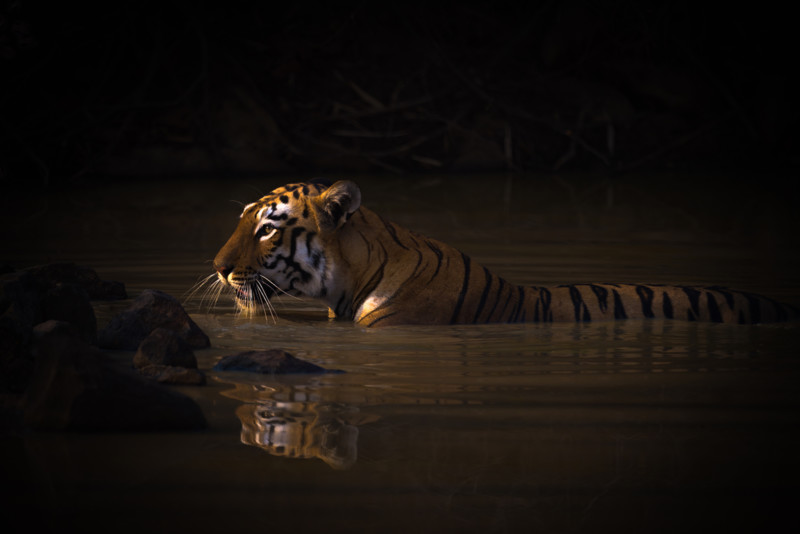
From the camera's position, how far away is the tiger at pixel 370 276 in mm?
4867

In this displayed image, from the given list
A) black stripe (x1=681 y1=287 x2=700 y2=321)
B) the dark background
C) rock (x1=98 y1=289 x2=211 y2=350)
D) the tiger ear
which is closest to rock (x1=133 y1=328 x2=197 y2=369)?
rock (x1=98 y1=289 x2=211 y2=350)

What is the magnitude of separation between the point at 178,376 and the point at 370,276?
1.37 meters

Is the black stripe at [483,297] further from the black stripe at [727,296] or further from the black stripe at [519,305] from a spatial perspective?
the black stripe at [727,296]

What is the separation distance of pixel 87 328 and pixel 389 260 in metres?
1.31

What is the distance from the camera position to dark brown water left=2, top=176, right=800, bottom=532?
2.55 meters

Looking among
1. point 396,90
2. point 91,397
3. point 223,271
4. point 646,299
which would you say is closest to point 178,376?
point 91,397

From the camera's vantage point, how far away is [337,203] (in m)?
4.80

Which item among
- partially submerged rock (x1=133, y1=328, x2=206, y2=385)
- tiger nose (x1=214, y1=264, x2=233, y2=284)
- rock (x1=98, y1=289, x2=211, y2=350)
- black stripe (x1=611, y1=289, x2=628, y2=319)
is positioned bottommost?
partially submerged rock (x1=133, y1=328, x2=206, y2=385)

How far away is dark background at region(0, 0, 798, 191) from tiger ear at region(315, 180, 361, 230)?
7659 millimetres

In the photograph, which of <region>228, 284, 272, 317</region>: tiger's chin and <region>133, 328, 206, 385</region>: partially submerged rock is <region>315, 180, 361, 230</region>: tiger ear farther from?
<region>133, 328, 206, 385</region>: partially submerged rock

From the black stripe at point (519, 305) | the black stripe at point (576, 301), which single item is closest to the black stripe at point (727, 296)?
the black stripe at point (576, 301)

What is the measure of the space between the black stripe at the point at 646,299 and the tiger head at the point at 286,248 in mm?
A: 1333

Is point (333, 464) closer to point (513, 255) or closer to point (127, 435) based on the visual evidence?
point (127, 435)

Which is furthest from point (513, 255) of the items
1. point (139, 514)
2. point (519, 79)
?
point (519, 79)
